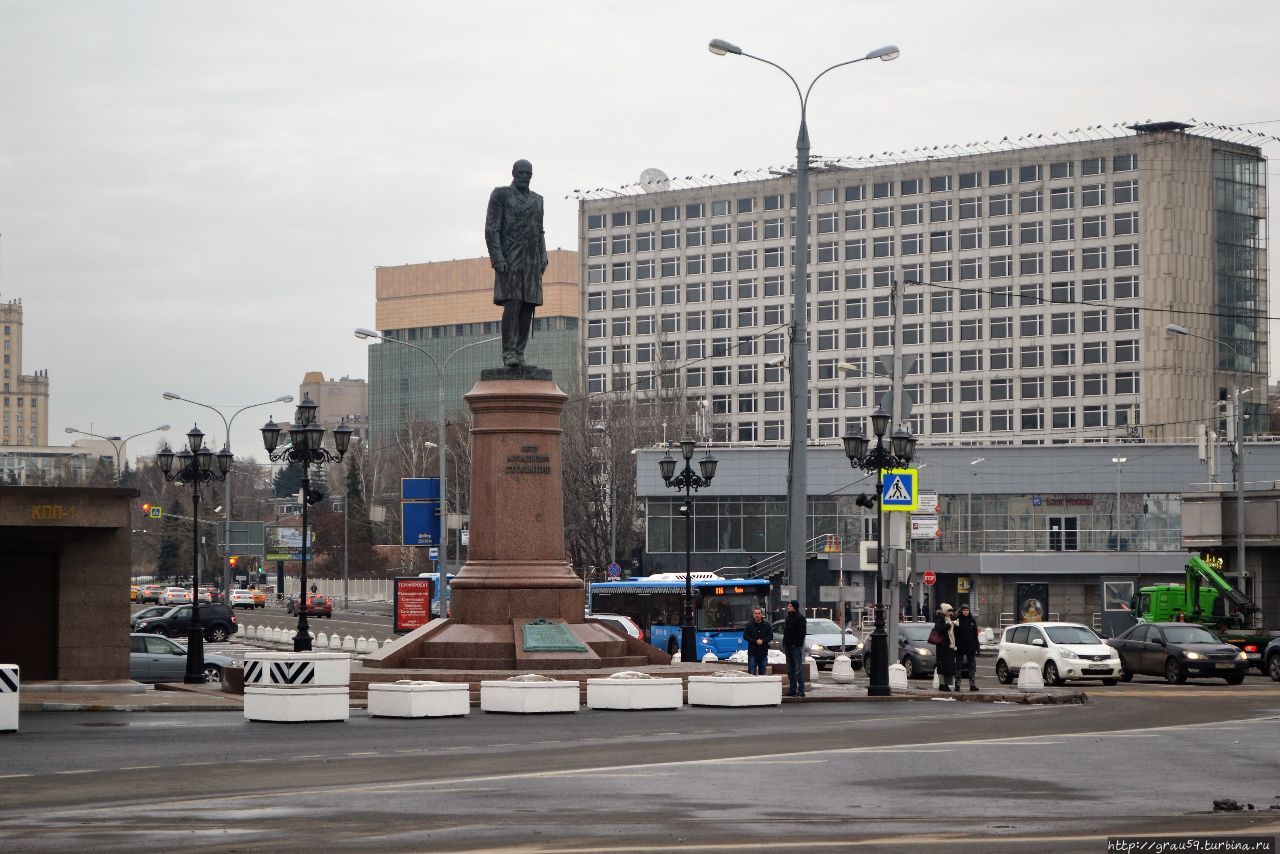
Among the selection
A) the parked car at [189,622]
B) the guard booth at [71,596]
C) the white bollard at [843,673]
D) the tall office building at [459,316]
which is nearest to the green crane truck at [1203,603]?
the white bollard at [843,673]

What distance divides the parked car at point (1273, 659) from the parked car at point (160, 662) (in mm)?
24464

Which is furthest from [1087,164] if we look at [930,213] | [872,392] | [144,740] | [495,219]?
[144,740]

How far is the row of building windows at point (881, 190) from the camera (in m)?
116

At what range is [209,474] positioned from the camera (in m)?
45.2

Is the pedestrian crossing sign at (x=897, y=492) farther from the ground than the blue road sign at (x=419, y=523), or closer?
farther from the ground

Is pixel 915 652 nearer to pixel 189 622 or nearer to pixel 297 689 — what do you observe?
pixel 297 689

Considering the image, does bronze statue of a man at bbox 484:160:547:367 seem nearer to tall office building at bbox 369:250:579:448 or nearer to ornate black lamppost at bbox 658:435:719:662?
ornate black lamppost at bbox 658:435:719:662

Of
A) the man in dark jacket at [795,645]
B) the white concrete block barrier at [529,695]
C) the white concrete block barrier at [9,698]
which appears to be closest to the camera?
the white concrete block barrier at [9,698]

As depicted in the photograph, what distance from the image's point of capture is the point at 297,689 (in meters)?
25.2

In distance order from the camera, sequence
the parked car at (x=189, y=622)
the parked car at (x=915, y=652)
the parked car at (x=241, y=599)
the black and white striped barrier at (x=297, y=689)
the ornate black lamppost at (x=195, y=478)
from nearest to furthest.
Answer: the black and white striped barrier at (x=297, y=689)
the ornate black lamppost at (x=195, y=478)
the parked car at (x=915, y=652)
the parked car at (x=189, y=622)
the parked car at (x=241, y=599)

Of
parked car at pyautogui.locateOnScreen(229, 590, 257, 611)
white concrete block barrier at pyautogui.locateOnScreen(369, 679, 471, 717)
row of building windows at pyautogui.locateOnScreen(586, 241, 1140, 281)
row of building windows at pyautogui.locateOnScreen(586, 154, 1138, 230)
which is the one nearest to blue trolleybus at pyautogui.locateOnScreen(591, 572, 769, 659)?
white concrete block barrier at pyautogui.locateOnScreen(369, 679, 471, 717)

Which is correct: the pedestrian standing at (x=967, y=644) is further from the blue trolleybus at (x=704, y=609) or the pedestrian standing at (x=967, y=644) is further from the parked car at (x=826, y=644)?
the blue trolleybus at (x=704, y=609)

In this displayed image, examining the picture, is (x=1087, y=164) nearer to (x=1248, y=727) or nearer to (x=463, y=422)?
(x=463, y=422)

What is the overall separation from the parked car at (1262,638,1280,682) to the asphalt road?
16166mm
